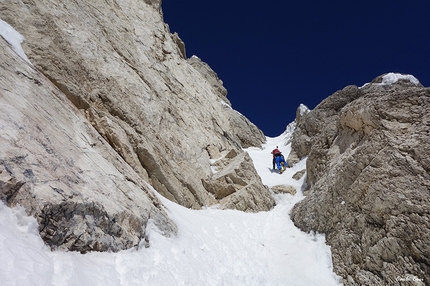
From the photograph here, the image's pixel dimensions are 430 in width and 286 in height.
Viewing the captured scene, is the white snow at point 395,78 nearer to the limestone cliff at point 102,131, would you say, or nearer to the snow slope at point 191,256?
the limestone cliff at point 102,131

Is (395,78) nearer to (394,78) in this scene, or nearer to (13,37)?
(394,78)

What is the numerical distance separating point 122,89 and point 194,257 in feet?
32.5

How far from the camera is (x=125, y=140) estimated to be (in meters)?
11.5

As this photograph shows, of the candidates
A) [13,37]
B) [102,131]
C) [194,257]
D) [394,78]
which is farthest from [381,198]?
[394,78]

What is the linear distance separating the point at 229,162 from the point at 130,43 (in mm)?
11310

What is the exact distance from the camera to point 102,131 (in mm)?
10844

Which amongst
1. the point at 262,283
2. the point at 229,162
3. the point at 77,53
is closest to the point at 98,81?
the point at 77,53

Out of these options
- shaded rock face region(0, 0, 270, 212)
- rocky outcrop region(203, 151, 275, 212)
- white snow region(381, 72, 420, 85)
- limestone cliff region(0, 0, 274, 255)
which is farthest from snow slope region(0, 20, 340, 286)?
white snow region(381, 72, 420, 85)

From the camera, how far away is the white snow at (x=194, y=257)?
146 inches

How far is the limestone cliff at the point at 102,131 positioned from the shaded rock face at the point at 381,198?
537cm

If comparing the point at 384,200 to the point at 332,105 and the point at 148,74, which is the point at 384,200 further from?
the point at 332,105

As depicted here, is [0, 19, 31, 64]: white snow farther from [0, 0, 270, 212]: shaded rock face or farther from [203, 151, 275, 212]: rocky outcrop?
[203, 151, 275, 212]: rocky outcrop

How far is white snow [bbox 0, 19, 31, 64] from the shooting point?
9.53 meters

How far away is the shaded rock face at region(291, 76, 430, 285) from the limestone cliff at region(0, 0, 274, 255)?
537 centimetres
